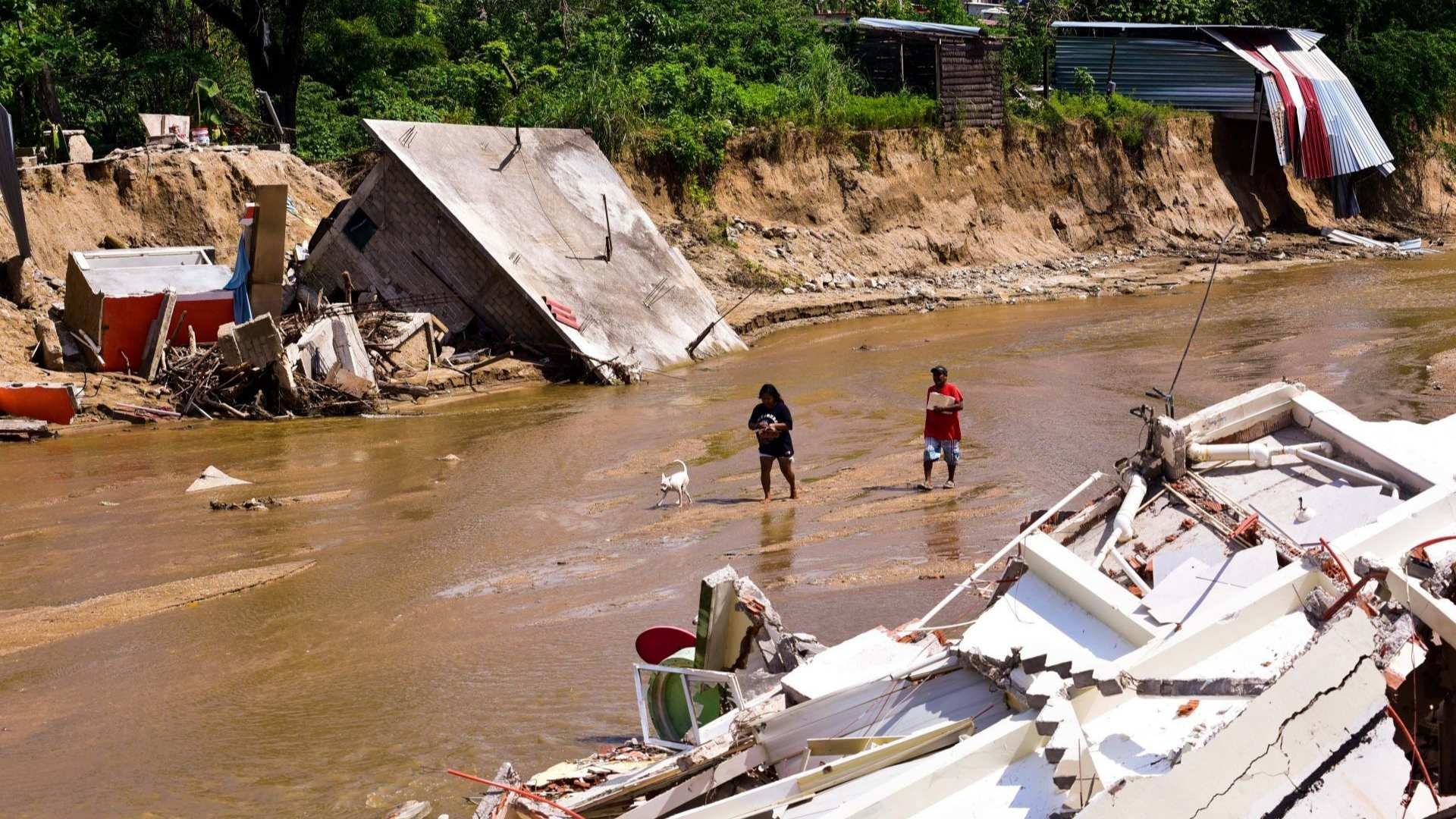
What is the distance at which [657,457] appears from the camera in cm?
1475

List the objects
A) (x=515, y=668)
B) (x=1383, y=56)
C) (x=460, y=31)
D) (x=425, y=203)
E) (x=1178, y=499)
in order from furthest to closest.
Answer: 1. (x=1383, y=56)
2. (x=460, y=31)
3. (x=425, y=203)
4. (x=515, y=668)
5. (x=1178, y=499)

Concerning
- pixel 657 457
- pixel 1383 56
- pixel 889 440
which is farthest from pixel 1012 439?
pixel 1383 56

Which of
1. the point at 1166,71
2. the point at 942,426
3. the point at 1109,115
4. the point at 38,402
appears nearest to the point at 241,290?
the point at 38,402

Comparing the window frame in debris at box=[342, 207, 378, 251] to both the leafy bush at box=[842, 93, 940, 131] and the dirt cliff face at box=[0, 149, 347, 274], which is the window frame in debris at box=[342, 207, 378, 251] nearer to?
the dirt cliff face at box=[0, 149, 347, 274]

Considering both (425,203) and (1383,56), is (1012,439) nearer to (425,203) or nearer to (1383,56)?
(425,203)

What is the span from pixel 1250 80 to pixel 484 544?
28.5 metres

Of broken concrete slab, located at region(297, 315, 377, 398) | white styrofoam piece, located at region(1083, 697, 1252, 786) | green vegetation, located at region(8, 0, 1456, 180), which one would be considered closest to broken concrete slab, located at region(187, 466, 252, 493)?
broken concrete slab, located at region(297, 315, 377, 398)

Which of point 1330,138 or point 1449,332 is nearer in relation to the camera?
point 1449,332

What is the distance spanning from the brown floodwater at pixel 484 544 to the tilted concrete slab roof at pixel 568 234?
1242mm

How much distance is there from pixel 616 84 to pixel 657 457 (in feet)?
45.4

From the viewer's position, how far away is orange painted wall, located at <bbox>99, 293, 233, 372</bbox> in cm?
1858

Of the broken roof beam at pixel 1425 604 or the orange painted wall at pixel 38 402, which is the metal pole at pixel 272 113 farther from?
the broken roof beam at pixel 1425 604

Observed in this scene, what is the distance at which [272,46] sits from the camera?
91.2 ft

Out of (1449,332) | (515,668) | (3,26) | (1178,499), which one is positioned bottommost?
(1449,332)
